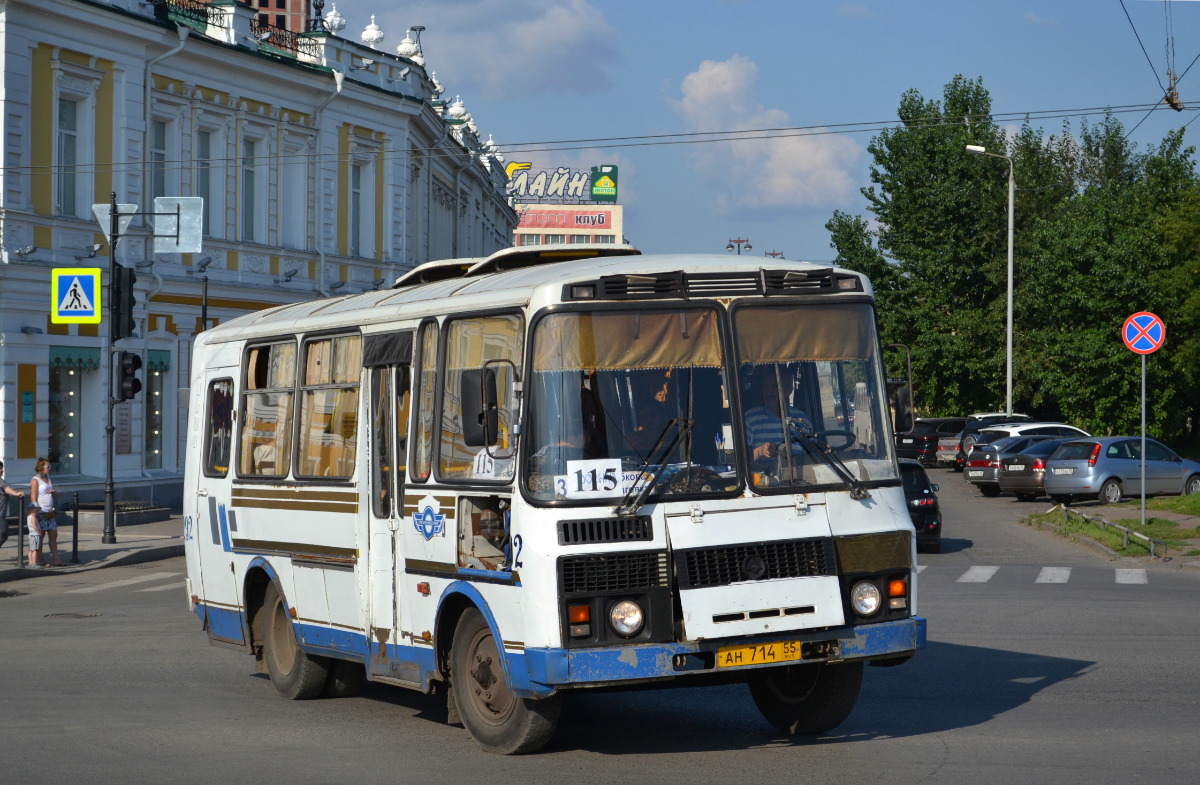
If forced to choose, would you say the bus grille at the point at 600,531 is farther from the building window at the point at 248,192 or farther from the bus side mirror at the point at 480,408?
the building window at the point at 248,192

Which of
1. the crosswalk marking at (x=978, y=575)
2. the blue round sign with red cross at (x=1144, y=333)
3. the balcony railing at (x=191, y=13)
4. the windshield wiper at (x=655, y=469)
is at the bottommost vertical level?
the crosswalk marking at (x=978, y=575)

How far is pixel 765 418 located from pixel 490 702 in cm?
223

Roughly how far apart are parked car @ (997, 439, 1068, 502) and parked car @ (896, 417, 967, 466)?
12.2m

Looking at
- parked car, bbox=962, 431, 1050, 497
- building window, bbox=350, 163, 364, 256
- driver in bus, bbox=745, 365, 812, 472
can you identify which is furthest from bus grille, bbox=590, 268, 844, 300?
building window, bbox=350, 163, 364, 256

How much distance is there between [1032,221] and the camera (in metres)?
66.5

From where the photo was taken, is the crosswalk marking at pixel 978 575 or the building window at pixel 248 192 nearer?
the crosswalk marking at pixel 978 575

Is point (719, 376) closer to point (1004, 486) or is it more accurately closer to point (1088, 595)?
point (1088, 595)

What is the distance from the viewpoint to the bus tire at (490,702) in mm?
8680

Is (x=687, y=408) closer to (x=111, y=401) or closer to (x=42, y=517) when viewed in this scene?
(x=42, y=517)

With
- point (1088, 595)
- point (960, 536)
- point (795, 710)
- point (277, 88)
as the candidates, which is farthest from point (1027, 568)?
point (277, 88)

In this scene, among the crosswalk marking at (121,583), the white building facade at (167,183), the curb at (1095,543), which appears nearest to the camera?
the crosswalk marking at (121,583)

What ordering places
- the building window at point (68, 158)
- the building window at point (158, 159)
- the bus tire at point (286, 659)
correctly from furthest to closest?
Answer: the building window at point (158, 159)
the building window at point (68, 158)
the bus tire at point (286, 659)

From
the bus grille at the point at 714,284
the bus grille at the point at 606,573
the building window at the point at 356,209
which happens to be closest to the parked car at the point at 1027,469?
the building window at the point at 356,209

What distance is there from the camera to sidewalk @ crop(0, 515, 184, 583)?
73.3 ft
